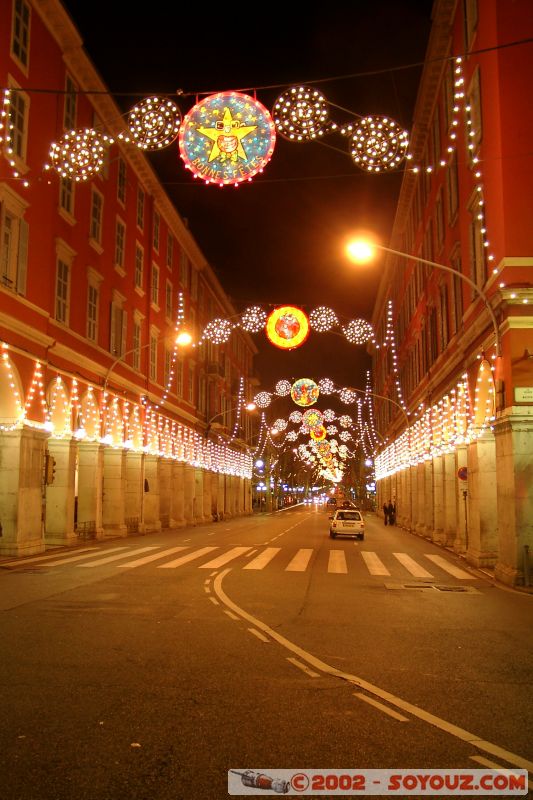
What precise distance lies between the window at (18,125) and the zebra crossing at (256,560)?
1237cm

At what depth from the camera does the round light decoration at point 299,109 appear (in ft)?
45.1

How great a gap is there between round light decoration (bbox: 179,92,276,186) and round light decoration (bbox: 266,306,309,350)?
40.4ft

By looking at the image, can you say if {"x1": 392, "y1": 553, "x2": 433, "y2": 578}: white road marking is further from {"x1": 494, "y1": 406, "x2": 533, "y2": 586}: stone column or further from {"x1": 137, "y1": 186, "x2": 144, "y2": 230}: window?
{"x1": 137, "y1": 186, "x2": 144, "y2": 230}: window

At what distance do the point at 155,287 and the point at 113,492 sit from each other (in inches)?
540

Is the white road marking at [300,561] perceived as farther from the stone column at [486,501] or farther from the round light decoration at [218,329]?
the round light decoration at [218,329]

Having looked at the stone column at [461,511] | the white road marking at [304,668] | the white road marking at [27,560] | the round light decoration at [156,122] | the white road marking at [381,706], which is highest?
the round light decoration at [156,122]

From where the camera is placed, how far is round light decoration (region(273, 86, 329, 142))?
1373 centimetres

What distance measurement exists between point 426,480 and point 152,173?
2194cm

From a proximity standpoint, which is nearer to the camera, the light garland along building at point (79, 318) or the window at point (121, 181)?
the light garland along building at point (79, 318)

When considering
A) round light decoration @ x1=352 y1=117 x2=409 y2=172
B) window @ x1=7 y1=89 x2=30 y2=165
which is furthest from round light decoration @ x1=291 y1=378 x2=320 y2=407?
round light decoration @ x1=352 y1=117 x2=409 y2=172

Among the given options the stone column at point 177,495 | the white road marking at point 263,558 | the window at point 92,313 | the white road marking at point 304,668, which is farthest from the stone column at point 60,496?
the white road marking at point 304,668

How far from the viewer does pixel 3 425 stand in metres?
22.1

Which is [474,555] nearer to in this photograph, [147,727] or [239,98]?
[239,98]

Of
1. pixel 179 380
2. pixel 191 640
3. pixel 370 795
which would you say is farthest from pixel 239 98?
pixel 179 380
